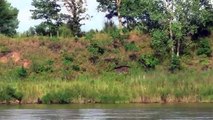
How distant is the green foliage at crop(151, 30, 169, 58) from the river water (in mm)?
20264

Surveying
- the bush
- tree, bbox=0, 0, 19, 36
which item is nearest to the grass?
the bush

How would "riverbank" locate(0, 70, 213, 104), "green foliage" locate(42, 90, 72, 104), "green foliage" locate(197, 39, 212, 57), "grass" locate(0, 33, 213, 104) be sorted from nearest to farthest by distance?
1. "riverbank" locate(0, 70, 213, 104)
2. "grass" locate(0, 33, 213, 104)
3. "green foliage" locate(42, 90, 72, 104)
4. "green foliage" locate(197, 39, 212, 57)

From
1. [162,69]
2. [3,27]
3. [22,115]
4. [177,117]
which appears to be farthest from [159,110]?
[3,27]

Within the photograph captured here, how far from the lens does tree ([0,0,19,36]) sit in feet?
288

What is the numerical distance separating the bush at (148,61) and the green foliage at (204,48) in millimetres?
5062

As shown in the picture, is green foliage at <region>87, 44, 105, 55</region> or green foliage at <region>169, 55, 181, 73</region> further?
green foliage at <region>87, 44, 105, 55</region>

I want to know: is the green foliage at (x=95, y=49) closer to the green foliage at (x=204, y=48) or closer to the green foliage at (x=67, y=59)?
the green foliage at (x=67, y=59)

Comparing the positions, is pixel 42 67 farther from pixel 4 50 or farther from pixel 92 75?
pixel 4 50

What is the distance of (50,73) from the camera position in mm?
66875

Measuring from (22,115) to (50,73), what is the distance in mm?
26232

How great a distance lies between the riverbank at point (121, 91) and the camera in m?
52.0

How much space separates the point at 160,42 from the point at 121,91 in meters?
17.8

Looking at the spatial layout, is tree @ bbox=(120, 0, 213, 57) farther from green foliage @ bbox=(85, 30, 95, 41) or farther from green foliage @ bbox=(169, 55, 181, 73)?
green foliage @ bbox=(85, 30, 95, 41)

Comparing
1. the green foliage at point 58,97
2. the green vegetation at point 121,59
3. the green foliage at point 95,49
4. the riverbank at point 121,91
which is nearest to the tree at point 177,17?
the green vegetation at point 121,59
